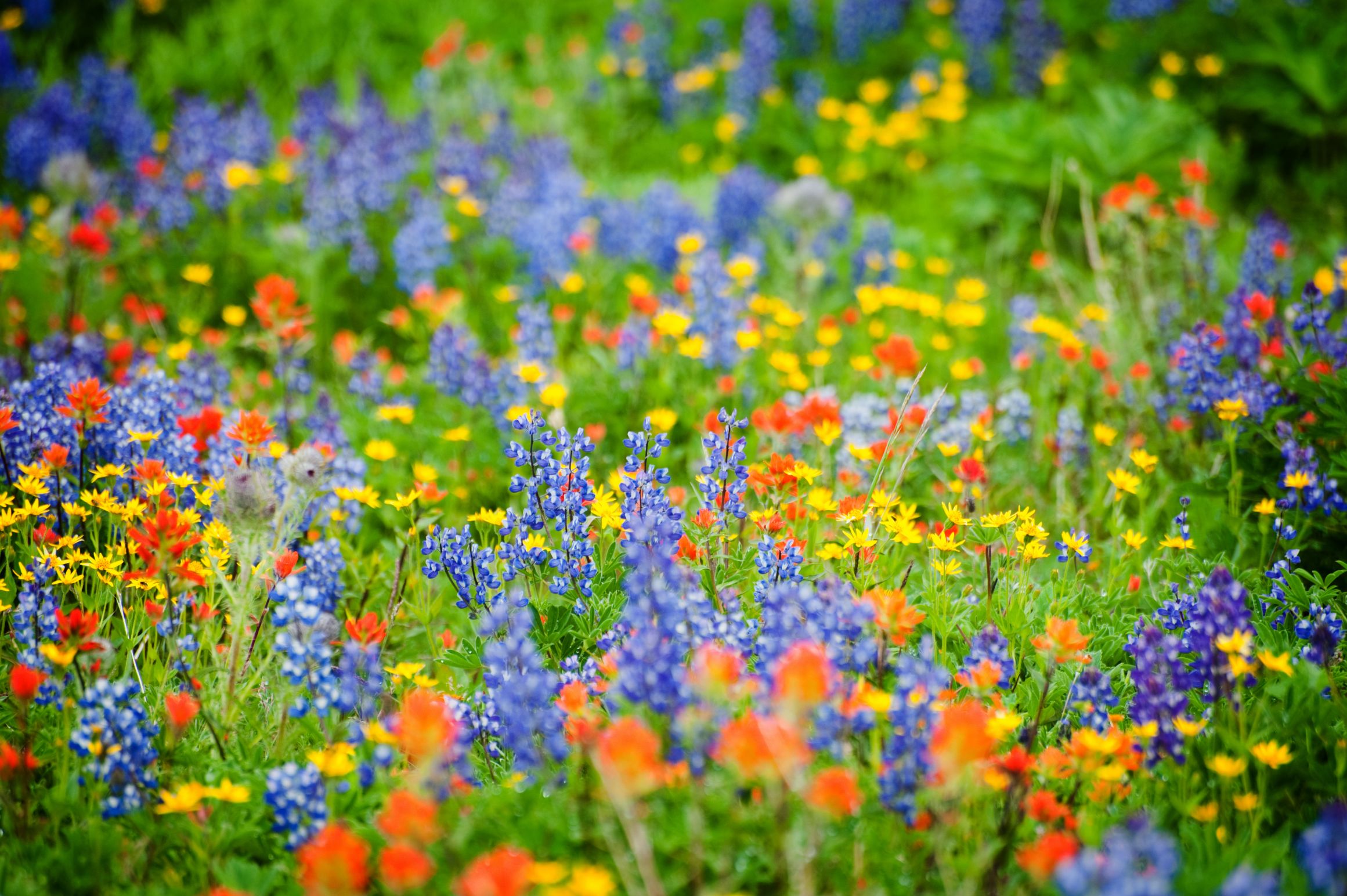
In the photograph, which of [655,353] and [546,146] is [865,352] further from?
[546,146]

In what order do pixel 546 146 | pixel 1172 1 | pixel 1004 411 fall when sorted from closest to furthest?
1. pixel 1004 411
2. pixel 546 146
3. pixel 1172 1

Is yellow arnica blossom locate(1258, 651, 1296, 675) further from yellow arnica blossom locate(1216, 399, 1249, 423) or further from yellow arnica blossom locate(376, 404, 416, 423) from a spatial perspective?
yellow arnica blossom locate(376, 404, 416, 423)

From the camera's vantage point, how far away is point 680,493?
9.84ft

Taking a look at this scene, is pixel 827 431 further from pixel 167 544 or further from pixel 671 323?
pixel 167 544

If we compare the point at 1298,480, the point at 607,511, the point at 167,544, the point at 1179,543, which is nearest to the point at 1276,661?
the point at 1179,543

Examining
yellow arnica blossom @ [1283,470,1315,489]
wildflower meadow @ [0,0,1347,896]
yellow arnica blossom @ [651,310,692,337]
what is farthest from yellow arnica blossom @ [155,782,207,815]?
yellow arnica blossom @ [1283,470,1315,489]

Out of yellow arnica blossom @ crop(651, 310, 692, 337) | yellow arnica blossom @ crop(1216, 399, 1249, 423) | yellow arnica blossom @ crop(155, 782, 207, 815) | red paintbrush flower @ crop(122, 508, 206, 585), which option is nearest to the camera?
yellow arnica blossom @ crop(155, 782, 207, 815)

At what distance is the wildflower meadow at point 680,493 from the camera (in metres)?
1.63

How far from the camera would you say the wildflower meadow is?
1626 millimetres

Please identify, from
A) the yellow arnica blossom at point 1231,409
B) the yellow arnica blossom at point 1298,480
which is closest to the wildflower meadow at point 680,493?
the yellow arnica blossom at point 1298,480

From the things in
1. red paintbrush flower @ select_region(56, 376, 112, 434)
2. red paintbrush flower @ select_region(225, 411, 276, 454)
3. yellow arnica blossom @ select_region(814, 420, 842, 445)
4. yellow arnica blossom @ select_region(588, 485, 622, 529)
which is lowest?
yellow arnica blossom @ select_region(814, 420, 842, 445)

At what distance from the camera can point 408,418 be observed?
10.6 ft

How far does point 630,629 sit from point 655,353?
6.00ft

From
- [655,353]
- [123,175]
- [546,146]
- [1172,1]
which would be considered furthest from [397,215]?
[1172,1]
